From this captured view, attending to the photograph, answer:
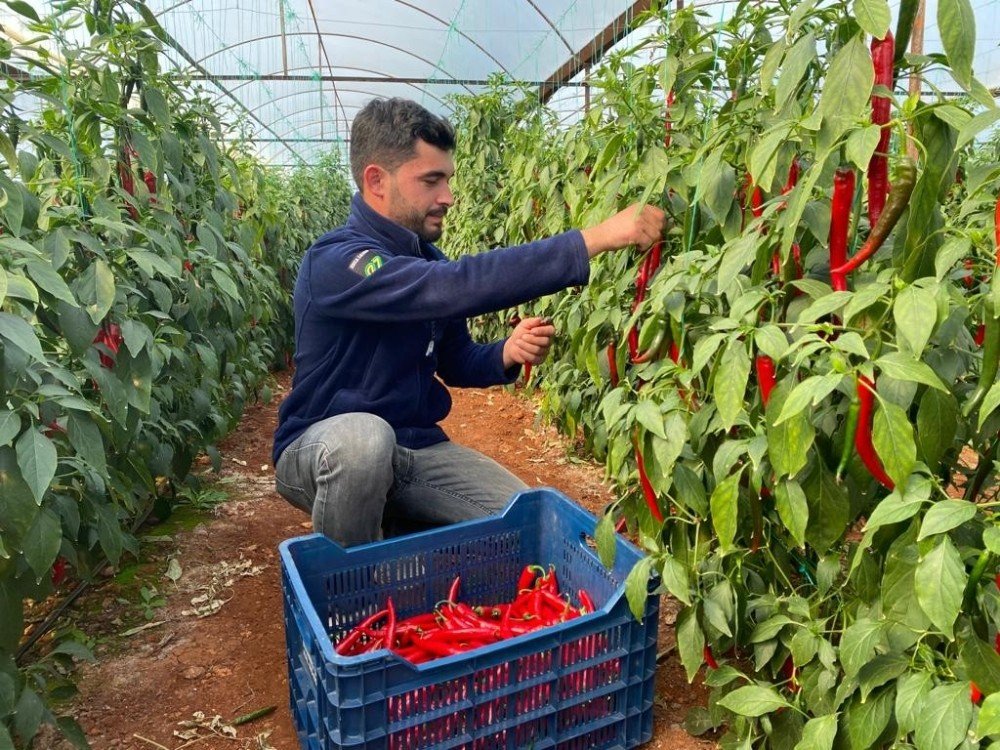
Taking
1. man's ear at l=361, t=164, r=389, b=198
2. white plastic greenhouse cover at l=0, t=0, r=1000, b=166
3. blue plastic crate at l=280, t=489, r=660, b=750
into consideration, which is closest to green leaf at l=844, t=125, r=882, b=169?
blue plastic crate at l=280, t=489, r=660, b=750

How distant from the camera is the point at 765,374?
1360 mm

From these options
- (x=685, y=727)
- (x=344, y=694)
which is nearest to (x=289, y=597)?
(x=344, y=694)

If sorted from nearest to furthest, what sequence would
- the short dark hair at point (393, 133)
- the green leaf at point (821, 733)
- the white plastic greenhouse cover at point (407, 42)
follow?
the green leaf at point (821, 733) → the short dark hair at point (393, 133) → the white plastic greenhouse cover at point (407, 42)

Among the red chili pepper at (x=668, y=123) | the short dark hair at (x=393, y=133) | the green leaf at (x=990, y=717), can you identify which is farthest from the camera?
the short dark hair at (x=393, y=133)

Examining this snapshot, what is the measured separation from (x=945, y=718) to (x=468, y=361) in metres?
1.96

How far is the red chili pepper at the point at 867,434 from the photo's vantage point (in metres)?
1.16

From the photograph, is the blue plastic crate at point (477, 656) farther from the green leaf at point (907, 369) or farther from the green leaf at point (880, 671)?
the green leaf at point (907, 369)

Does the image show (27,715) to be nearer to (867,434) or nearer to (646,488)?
(646,488)

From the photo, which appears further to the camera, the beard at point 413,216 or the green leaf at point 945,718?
the beard at point 413,216

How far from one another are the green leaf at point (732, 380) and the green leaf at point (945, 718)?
19.3 inches

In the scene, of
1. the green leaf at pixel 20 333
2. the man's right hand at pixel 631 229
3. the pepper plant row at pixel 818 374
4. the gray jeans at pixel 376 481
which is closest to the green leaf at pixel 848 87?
the pepper plant row at pixel 818 374

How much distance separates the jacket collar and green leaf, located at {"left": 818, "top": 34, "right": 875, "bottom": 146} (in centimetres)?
158

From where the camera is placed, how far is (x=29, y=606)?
2629mm

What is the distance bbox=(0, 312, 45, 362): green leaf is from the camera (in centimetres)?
131
